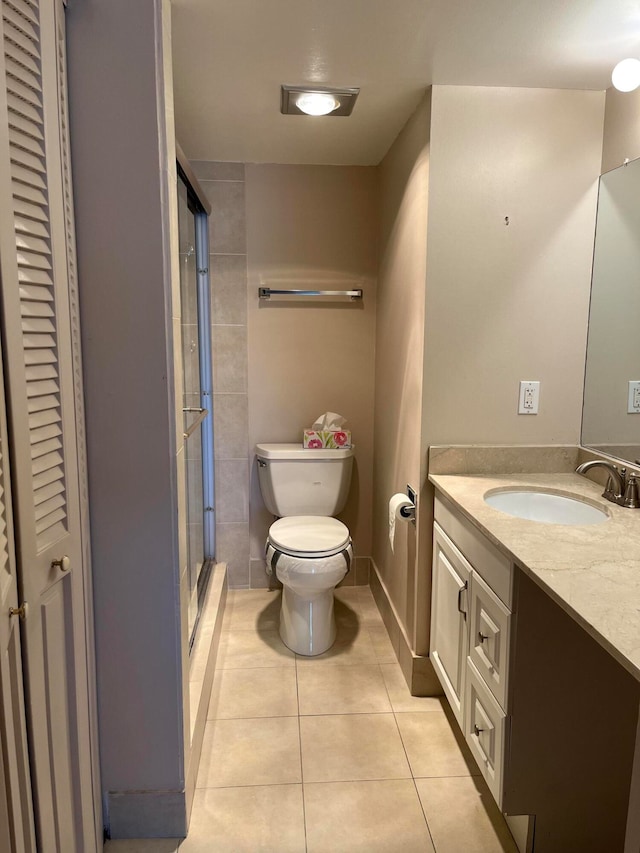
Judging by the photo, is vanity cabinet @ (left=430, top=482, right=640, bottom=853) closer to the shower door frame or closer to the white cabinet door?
the white cabinet door

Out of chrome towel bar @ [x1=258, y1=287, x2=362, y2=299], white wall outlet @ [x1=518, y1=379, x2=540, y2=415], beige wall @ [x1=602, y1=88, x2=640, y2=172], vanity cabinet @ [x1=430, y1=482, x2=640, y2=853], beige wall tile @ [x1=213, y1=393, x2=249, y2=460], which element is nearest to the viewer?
vanity cabinet @ [x1=430, y1=482, x2=640, y2=853]

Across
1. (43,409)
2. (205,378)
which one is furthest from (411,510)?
(43,409)

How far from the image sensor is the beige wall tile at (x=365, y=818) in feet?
5.18

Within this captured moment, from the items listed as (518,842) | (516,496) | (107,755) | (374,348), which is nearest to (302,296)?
(374,348)

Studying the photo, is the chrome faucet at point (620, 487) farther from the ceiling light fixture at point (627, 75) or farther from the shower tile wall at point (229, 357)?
the shower tile wall at point (229, 357)

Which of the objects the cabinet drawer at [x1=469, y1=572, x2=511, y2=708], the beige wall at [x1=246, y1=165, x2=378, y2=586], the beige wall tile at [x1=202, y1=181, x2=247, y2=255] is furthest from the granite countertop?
the beige wall tile at [x1=202, y1=181, x2=247, y2=255]

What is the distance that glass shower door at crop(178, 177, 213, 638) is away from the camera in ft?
7.40

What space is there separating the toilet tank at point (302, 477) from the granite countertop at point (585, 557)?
937mm

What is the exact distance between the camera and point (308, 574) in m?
2.36

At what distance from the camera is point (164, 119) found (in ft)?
4.61

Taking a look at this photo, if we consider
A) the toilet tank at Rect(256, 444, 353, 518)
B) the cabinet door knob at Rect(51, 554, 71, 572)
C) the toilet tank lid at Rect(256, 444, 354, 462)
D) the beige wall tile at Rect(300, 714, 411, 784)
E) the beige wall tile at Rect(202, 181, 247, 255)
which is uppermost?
the beige wall tile at Rect(202, 181, 247, 255)

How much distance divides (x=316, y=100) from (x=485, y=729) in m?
2.09

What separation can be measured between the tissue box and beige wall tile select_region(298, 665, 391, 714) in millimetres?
1013

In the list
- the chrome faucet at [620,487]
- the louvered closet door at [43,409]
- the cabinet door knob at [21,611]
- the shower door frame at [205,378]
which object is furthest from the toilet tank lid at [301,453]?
the cabinet door knob at [21,611]
